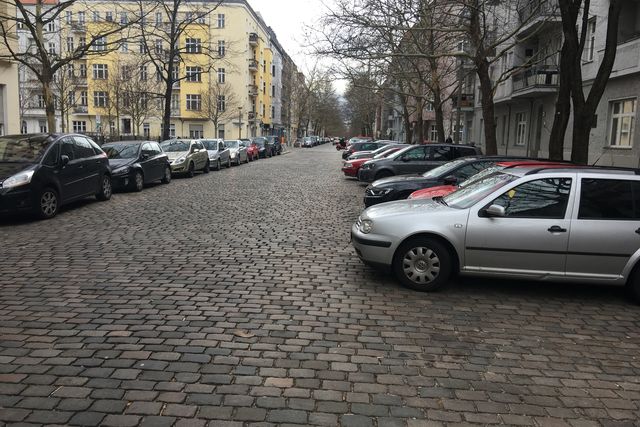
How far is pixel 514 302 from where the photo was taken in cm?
613

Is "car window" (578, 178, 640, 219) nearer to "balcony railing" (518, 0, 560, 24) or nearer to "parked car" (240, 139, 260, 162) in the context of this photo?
"balcony railing" (518, 0, 560, 24)

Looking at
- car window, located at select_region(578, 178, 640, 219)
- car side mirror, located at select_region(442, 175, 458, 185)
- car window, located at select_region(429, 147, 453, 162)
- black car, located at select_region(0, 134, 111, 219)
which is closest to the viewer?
car window, located at select_region(578, 178, 640, 219)

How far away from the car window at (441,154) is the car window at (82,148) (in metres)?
9.64

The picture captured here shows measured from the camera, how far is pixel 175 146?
23.3 metres

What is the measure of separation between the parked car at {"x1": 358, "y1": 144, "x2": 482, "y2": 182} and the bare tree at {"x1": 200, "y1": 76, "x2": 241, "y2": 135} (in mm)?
48306

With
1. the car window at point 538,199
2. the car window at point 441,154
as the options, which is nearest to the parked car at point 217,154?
the car window at point 441,154

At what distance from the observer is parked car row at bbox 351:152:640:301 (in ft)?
19.9

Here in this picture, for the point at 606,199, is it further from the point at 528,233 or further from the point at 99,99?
the point at 99,99

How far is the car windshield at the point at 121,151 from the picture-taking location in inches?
664

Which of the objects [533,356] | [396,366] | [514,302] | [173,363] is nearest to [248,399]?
[173,363]

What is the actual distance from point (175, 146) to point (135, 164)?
23.3ft

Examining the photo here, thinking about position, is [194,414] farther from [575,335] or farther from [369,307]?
[575,335]

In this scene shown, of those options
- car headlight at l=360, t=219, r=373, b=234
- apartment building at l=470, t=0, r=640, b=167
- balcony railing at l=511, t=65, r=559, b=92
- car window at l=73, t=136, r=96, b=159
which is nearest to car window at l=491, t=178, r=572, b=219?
car headlight at l=360, t=219, r=373, b=234

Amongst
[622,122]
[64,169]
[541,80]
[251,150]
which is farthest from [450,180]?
[251,150]
